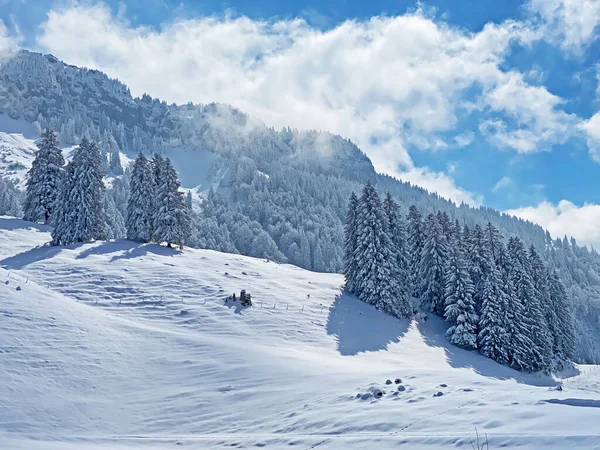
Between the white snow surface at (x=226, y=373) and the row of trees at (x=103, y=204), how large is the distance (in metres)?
7.59

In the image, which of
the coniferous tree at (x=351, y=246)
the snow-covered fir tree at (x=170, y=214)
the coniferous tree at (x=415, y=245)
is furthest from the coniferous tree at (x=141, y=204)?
the coniferous tree at (x=415, y=245)

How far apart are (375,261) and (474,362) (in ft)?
42.8

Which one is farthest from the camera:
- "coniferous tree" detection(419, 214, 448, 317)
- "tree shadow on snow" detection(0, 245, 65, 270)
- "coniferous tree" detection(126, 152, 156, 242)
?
"coniferous tree" detection(126, 152, 156, 242)

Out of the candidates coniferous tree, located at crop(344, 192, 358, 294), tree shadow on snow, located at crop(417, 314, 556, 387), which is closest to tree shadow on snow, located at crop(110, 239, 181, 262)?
coniferous tree, located at crop(344, 192, 358, 294)

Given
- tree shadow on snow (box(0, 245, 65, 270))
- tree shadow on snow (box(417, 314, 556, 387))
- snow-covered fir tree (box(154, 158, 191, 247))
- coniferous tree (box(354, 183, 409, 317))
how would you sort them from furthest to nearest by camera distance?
snow-covered fir tree (box(154, 158, 191, 247)) → coniferous tree (box(354, 183, 409, 317)) → tree shadow on snow (box(0, 245, 65, 270)) → tree shadow on snow (box(417, 314, 556, 387))

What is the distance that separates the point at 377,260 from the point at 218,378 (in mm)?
28324

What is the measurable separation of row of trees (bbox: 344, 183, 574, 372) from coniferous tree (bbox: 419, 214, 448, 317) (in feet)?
0.35

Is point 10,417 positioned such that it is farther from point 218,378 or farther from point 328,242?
point 328,242

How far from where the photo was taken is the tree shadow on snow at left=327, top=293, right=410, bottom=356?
34469 mm

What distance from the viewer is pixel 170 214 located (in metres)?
53.8

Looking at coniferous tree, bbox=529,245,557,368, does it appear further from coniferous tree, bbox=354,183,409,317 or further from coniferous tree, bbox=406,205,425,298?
coniferous tree, bbox=354,183,409,317

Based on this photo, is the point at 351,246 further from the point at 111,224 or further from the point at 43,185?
the point at 111,224

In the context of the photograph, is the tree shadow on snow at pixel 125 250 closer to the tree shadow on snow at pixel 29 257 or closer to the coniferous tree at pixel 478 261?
the tree shadow on snow at pixel 29 257

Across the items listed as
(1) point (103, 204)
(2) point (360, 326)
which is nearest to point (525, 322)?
(2) point (360, 326)
